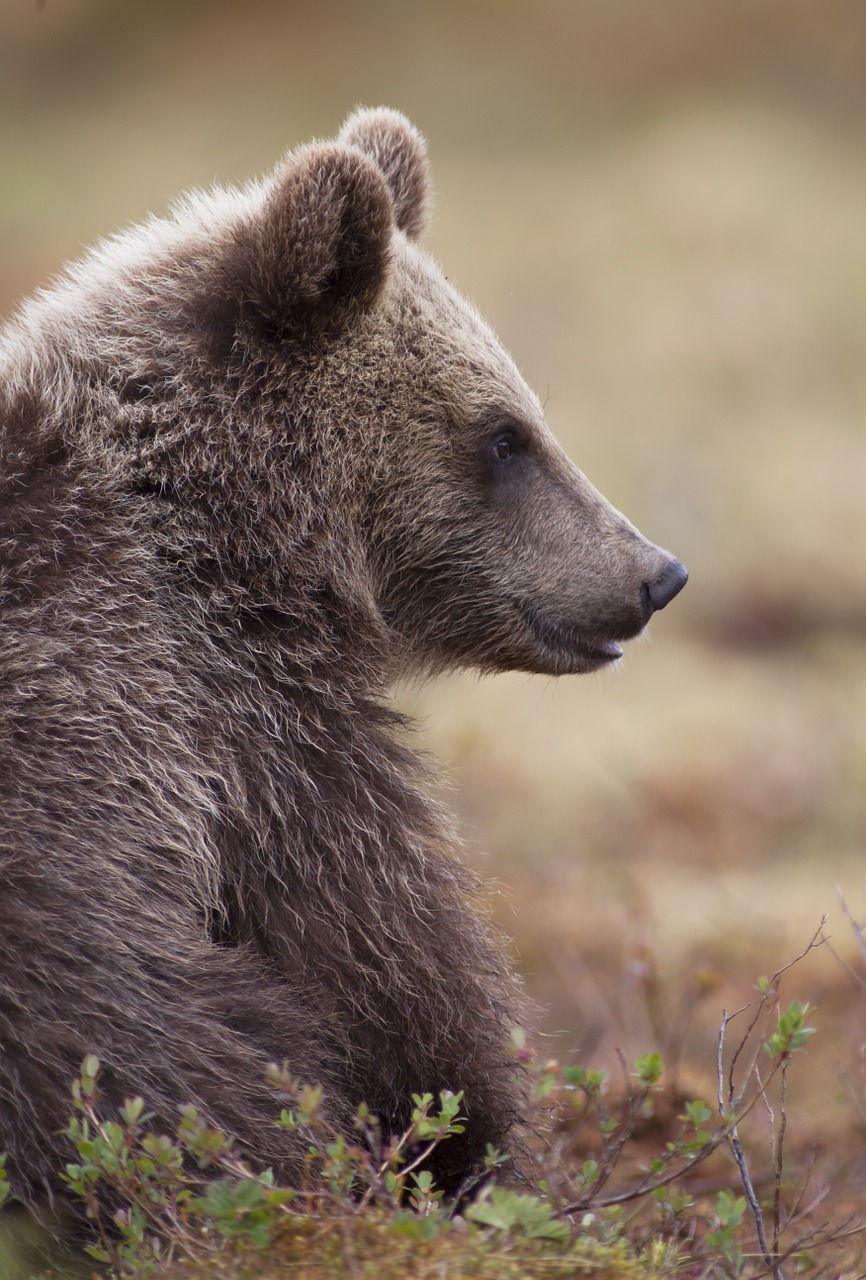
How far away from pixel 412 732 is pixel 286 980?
824 millimetres

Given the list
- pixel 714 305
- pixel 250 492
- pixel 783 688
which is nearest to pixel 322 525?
pixel 250 492

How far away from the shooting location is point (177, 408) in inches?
136

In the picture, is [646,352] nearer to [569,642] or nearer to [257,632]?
[569,642]

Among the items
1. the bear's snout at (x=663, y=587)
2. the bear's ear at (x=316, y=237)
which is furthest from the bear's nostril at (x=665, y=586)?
the bear's ear at (x=316, y=237)

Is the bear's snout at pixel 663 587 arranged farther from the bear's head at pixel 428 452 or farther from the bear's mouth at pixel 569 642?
the bear's mouth at pixel 569 642

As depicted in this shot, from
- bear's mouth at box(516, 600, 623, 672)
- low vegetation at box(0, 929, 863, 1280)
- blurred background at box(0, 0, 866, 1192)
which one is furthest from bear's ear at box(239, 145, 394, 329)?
low vegetation at box(0, 929, 863, 1280)

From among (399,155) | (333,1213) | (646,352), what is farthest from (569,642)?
(646,352)

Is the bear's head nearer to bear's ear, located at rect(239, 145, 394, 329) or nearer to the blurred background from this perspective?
bear's ear, located at rect(239, 145, 394, 329)

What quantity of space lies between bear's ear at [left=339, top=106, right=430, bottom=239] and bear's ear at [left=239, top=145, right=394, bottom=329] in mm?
893

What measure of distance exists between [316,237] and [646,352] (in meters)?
13.0

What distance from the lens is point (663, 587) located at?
4.04m

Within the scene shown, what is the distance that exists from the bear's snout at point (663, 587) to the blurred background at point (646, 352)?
447 mm

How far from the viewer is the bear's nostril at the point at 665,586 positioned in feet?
13.2

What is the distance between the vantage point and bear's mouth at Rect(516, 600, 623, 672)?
13.4ft
